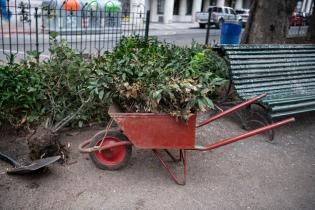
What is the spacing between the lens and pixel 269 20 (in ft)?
23.6

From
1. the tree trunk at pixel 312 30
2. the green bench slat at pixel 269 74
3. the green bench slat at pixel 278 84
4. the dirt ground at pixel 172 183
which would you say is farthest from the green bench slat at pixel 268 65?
the tree trunk at pixel 312 30

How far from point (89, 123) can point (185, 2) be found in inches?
1210

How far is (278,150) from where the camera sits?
432 centimetres

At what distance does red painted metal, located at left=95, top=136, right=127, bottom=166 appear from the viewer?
3432mm

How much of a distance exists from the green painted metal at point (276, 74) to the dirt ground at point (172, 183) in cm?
64

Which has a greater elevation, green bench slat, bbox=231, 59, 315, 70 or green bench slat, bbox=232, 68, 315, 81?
green bench slat, bbox=231, 59, 315, 70

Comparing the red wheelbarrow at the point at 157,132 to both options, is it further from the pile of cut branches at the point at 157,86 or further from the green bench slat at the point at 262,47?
the green bench slat at the point at 262,47

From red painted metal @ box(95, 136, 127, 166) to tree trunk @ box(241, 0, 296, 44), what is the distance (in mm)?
4986

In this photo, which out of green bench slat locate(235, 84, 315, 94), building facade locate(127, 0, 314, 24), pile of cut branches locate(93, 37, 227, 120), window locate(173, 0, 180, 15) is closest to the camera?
pile of cut branches locate(93, 37, 227, 120)

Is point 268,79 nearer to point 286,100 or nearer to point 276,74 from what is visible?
point 276,74

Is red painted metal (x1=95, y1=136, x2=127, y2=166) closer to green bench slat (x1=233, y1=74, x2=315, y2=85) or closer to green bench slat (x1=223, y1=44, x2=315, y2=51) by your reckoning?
green bench slat (x1=233, y1=74, x2=315, y2=85)

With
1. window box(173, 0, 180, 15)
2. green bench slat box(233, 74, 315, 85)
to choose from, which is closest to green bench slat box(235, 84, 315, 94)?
green bench slat box(233, 74, 315, 85)

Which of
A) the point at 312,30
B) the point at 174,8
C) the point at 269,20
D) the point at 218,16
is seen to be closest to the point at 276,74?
the point at 269,20

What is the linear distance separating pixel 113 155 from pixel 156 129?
673 millimetres
